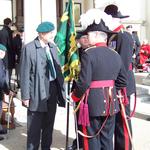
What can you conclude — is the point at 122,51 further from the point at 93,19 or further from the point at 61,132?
the point at 61,132

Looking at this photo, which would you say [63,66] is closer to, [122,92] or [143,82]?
[122,92]

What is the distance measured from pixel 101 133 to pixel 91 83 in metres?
0.55

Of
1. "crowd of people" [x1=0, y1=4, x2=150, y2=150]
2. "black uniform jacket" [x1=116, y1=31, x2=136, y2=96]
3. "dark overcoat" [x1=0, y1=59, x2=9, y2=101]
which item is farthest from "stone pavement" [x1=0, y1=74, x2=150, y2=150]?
"black uniform jacket" [x1=116, y1=31, x2=136, y2=96]

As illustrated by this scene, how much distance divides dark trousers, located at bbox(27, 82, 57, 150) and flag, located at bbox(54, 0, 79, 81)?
11.7 inches

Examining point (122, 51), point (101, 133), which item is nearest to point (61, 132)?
point (122, 51)

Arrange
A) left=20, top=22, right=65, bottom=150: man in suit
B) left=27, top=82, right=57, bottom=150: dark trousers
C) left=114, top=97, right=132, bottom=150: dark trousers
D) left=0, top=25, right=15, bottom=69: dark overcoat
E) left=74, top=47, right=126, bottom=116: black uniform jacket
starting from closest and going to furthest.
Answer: left=74, top=47, right=126, bottom=116: black uniform jacket < left=114, top=97, right=132, bottom=150: dark trousers < left=20, top=22, right=65, bottom=150: man in suit < left=27, top=82, right=57, bottom=150: dark trousers < left=0, top=25, right=15, bottom=69: dark overcoat

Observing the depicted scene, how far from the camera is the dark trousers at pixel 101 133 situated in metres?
4.59

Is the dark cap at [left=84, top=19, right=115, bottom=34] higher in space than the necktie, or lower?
higher

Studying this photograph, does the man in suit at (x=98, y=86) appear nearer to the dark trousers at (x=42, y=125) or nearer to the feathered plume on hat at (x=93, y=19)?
the feathered plume on hat at (x=93, y=19)

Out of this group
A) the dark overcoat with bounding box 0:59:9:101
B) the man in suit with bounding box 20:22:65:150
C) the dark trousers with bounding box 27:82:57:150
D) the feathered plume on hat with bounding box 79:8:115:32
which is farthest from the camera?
the dark overcoat with bounding box 0:59:9:101

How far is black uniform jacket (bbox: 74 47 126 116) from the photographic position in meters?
4.39

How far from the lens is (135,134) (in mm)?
7238

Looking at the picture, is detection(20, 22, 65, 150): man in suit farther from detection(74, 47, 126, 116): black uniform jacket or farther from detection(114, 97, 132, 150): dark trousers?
detection(74, 47, 126, 116): black uniform jacket

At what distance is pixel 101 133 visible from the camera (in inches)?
183
